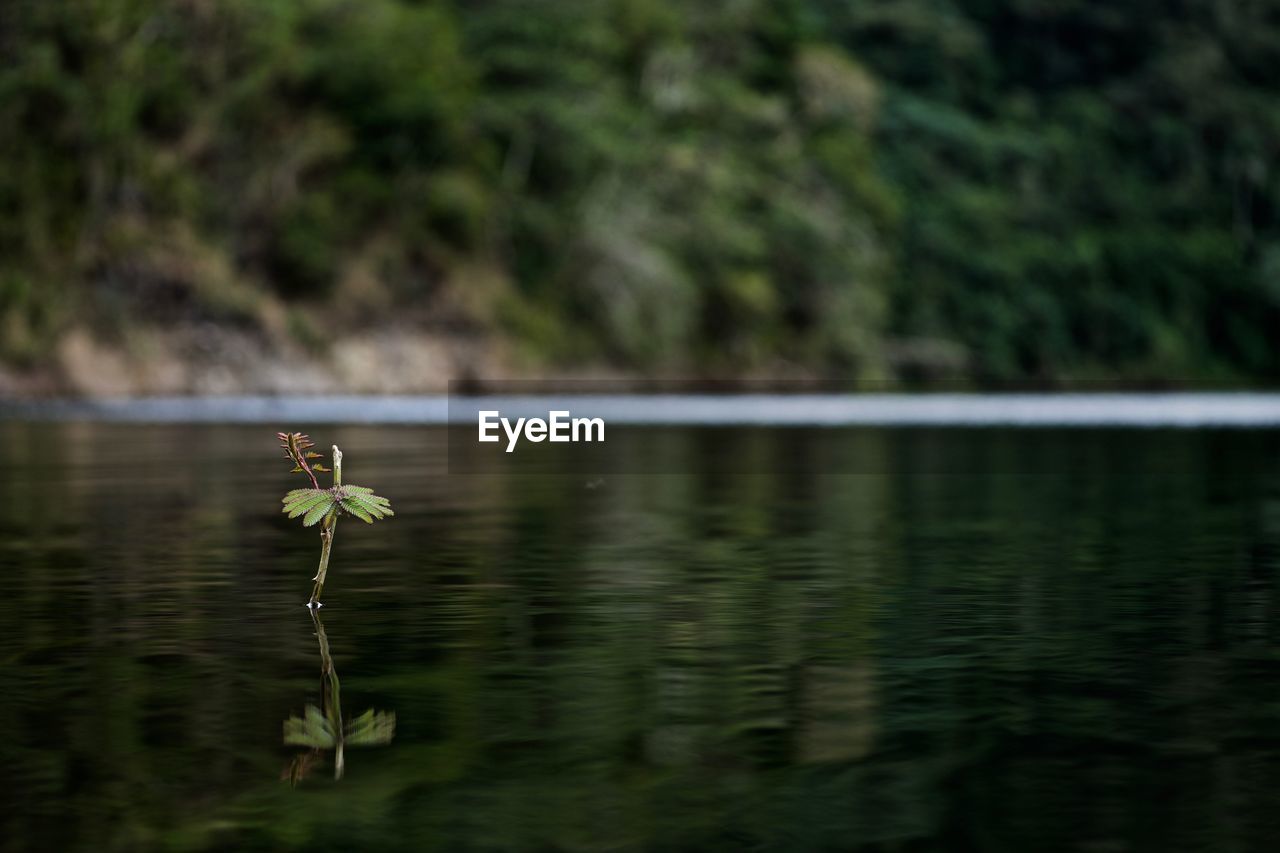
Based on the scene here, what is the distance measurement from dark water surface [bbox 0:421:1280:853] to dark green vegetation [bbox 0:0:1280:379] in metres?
48.5

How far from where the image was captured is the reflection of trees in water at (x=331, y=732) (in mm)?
8586

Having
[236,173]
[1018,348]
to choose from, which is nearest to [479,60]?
[236,173]

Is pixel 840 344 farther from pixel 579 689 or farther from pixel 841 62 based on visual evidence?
pixel 579 689

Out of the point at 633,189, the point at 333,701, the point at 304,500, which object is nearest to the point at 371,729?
the point at 333,701

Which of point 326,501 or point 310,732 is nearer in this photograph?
point 310,732

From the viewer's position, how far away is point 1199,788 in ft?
26.4

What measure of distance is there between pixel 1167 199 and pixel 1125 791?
400 ft

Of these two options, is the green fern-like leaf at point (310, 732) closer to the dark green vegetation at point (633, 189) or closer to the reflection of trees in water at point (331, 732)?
the reflection of trees in water at point (331, 732)

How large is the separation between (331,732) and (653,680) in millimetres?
1964

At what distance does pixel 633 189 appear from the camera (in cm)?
8550

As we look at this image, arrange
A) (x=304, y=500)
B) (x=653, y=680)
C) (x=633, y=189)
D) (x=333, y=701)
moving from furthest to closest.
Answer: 1. (x=633, y=189)
2. (x=304, y=500)
3. (x=653, y=680)
4. (x=333, y=701)

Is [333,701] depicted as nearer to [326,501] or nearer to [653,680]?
[653,680]

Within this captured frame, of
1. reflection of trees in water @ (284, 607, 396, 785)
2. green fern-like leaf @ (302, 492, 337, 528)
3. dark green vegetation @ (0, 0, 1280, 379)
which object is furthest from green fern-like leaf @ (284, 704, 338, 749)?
dark green vegetation @ (0, 0, 1280, 379)

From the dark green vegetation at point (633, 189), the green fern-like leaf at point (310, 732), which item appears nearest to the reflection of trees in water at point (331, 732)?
the green fern-like leaf at point (310, 732)
